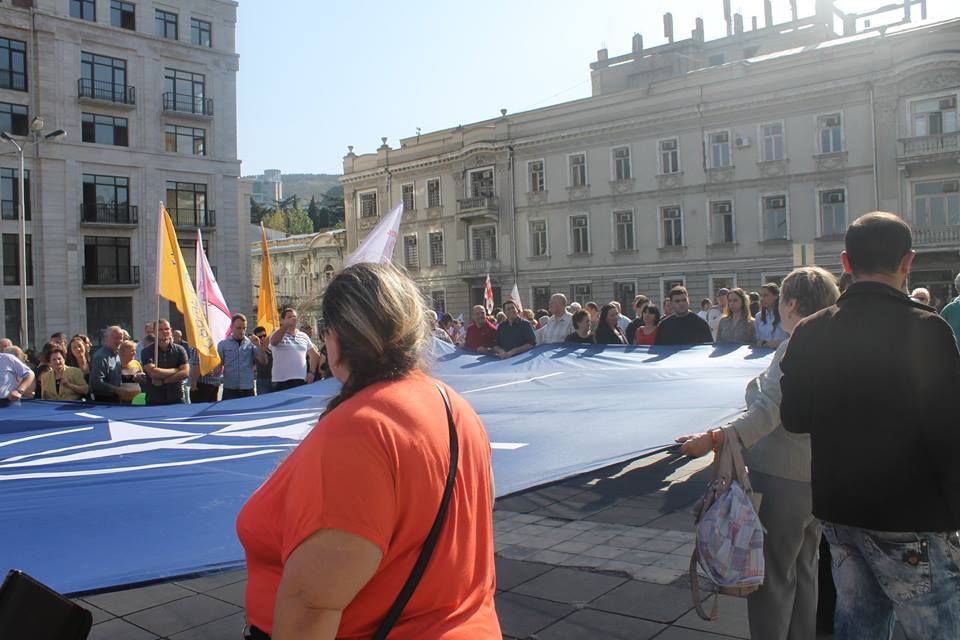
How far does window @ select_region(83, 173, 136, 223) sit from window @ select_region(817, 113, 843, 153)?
3399cm

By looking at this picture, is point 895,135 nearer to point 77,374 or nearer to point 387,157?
point 387,157

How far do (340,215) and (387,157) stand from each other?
58368 mm

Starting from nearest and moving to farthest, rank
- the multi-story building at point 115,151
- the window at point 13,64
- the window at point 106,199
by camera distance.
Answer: the window at point 13,64, the multi-story building at point 115,151, the window at point 106,199

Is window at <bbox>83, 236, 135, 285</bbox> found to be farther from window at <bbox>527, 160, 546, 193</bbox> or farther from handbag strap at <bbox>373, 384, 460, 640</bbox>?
handbag strap at <bbox>373, 384, 460, 640</bbox>

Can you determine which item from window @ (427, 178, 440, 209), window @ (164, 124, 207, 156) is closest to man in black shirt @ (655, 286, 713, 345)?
window @ (164, 124, 207, 156)

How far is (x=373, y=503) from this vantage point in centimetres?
181

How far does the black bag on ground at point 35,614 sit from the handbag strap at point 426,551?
897 mm

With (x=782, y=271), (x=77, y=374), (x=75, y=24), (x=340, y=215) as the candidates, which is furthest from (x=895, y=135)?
(x=340, y=215)

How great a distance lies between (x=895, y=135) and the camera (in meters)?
37.0

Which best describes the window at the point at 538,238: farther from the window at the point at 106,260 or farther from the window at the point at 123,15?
the window at the point at 123,15

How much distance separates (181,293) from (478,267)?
38.8 meters

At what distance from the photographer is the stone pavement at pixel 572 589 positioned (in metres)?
5.12

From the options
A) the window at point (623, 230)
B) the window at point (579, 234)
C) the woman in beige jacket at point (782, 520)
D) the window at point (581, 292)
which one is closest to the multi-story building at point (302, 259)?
the window at point (579, 234)

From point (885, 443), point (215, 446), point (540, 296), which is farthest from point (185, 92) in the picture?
point (885, 443)
